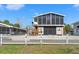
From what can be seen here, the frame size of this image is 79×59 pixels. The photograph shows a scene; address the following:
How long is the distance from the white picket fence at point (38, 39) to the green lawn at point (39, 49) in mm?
225

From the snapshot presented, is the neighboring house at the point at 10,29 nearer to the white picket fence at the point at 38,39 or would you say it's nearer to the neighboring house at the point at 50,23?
the white picket fence at the point at 38,39

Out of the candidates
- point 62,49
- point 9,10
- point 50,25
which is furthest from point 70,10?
point 9,10

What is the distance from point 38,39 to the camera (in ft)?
20.8

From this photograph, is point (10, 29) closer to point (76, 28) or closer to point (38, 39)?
A: point (38, 39)

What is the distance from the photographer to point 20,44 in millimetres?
6414

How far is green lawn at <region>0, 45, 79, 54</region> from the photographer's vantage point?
19.2ft

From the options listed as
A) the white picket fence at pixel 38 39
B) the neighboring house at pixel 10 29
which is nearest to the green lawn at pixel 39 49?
the white picket fence at pixel 38 39

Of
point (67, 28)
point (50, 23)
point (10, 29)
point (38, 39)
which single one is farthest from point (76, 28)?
point (10, 29)

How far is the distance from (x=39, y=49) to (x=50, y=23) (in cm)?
85

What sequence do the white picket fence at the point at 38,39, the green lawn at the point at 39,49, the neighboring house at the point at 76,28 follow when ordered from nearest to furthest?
the green lawn at the point at 39,49 → the neighboring house at the point at 76,28 → the white picket fence at the point at 38,39

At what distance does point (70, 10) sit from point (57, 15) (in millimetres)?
421

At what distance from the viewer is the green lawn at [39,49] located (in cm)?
586

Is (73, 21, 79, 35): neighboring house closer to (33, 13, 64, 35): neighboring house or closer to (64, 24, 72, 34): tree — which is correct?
(64, 24, 72, 34): tree
